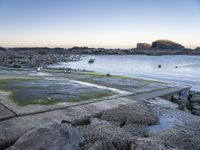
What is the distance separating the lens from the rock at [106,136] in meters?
5.24

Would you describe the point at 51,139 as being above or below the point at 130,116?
above

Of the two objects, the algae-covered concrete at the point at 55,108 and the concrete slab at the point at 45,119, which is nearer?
the concrete slab at the point at 45,119

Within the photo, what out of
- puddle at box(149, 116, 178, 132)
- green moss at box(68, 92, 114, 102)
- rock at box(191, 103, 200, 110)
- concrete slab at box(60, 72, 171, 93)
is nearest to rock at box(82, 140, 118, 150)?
puddle at box(149, 116, 178, 132)

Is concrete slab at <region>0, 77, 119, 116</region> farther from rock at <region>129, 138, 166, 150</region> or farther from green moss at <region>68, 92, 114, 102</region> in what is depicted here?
rock at <region>129, 138, 166, 150</region>

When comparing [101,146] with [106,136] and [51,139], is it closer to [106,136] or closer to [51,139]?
[106,136]

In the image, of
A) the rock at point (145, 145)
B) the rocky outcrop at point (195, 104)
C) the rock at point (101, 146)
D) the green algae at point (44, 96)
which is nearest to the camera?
the rock at point (101, 146)

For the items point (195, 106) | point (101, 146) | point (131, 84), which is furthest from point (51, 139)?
point (131, 84)

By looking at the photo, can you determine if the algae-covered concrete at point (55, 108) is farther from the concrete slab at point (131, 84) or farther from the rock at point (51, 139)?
the concrete slab at point (131, 84)

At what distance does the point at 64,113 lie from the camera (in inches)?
312

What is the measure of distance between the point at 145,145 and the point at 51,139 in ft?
7.33

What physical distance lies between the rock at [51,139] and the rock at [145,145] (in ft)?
4.24

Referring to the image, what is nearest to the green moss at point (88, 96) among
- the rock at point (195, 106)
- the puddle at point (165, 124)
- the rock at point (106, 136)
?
the puddle at point (165, 124)

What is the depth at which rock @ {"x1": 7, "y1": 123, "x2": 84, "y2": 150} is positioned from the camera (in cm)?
467

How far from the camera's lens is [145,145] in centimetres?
525
